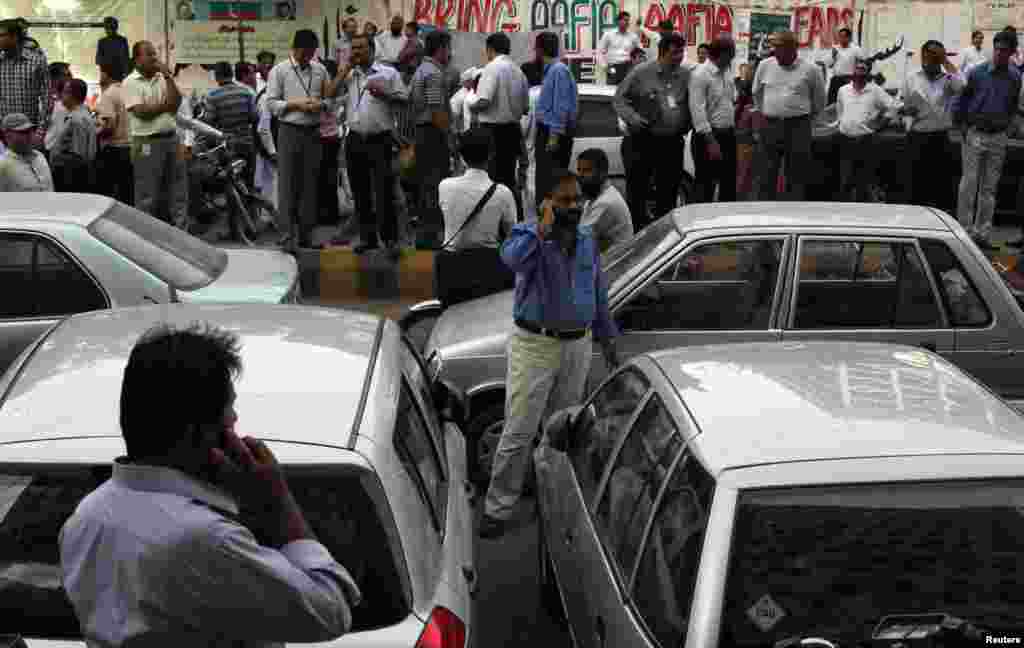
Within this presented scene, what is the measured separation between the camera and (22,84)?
1428 centimetres

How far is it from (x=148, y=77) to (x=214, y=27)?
333 inches

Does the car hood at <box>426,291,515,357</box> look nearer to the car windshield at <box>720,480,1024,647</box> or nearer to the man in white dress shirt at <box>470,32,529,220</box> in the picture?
the car windshield at <box>720,480,1024,647</box>

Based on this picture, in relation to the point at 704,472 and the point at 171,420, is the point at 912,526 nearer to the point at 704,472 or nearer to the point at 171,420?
the point at 704,472

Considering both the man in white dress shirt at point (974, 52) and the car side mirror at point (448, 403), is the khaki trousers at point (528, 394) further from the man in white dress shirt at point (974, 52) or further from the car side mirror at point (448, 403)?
the man in white dress shirt at point (974, 52)

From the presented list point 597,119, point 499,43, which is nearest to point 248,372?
point 499,43

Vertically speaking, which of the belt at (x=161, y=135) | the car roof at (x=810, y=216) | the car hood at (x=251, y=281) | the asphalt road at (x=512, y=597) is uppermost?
the belt at (x=161, y=135)

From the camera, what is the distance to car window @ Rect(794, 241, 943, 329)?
24.7 feet

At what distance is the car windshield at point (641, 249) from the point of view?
7684 millimetres

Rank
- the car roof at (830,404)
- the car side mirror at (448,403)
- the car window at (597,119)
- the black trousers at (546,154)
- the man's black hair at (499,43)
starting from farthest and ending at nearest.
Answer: the car window at (597,119)
the man's black hair at (499,43)
the black trousers at (546,154)
the car side mirror at (448,403)
the car roof at (830,404)

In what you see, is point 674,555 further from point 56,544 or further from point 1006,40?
point 1006,40

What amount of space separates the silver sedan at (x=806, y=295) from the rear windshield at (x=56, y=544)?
3.72 meters

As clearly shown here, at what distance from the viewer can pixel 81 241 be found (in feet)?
26.3

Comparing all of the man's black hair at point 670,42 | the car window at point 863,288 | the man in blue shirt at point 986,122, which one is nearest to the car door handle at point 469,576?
the car window at point 863,288

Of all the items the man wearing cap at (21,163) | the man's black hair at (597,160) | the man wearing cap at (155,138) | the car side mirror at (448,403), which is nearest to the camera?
the car side mirror at (448,403)
